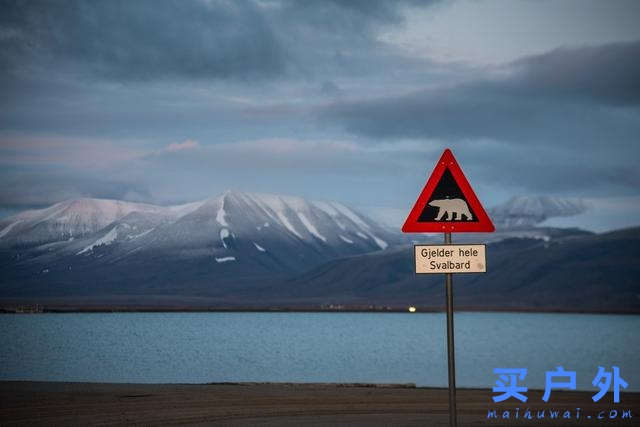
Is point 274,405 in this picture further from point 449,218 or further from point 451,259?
point 449,218

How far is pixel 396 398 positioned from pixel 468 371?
31.0 meters

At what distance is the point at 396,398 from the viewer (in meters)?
21.7

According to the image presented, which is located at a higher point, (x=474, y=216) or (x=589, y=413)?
(x=474, y=216)

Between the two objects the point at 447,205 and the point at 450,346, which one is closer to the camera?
the point at 450,346

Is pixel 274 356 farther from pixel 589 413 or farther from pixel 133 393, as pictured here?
pixel 589 413

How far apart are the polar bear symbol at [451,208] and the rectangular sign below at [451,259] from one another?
363 millimetres

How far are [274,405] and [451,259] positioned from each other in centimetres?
901

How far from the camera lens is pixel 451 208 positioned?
39.1 feet

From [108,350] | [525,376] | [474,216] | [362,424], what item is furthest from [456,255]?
[108,350]

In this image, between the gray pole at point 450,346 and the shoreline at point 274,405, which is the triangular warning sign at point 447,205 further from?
the shoreline at point 274,405

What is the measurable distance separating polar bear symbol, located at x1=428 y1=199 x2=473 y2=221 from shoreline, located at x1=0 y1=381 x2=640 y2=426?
5978mm

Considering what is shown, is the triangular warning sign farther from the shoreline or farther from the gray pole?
the shoreline

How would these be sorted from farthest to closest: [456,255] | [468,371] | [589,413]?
1. [468,371]
2. [589,413]
3. [456,255]

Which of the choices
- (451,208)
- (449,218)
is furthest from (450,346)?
(451,208)
